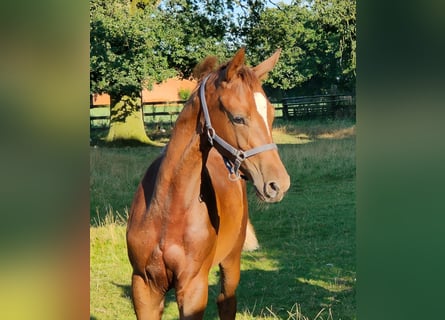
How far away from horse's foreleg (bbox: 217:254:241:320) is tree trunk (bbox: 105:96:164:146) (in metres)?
1.96

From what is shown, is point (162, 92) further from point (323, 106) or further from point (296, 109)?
point (323, 106)

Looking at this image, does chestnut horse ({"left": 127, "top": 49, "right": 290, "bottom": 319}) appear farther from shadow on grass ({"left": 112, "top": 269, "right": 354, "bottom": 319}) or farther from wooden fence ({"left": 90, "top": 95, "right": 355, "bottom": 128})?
wooden fence ({"left": 90, "top": 95, "right": 355, "bottom": 128})

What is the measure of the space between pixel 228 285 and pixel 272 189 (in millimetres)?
1019

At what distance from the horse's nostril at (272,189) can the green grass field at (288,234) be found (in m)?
1.81

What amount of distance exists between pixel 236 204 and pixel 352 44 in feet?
9.05

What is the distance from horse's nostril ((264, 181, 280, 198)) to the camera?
177 centimetres

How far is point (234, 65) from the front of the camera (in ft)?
6.04

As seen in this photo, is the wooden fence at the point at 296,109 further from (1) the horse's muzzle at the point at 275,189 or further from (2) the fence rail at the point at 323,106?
(1) the horse's muzzle at the point at 275,189

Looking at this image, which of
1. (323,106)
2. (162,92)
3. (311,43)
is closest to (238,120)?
(162,92)

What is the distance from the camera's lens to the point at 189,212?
204 centimetres

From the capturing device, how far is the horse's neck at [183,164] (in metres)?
1.99
